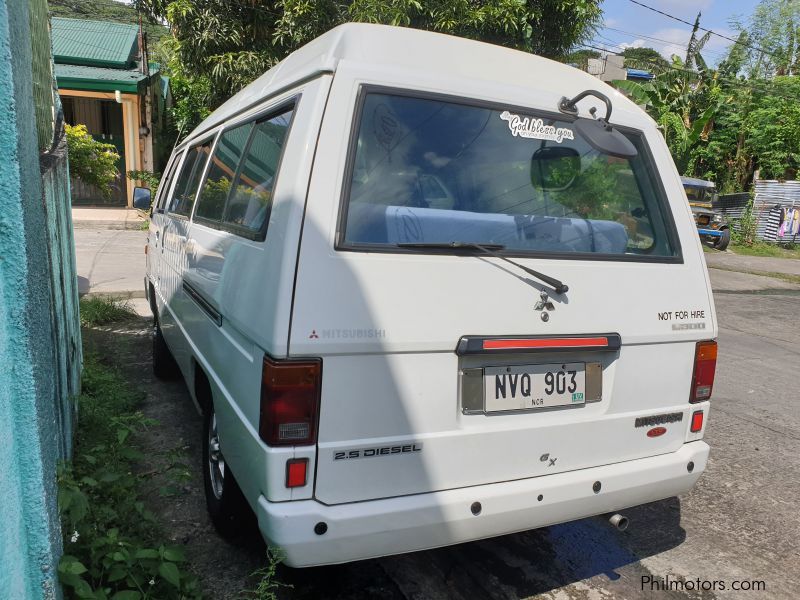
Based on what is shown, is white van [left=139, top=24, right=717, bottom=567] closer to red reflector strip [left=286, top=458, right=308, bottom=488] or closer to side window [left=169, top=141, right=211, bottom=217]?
red reflector strip [left=286, top=458, right=308, bottom=488]

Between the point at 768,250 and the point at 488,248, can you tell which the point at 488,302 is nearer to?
the point at 488,248

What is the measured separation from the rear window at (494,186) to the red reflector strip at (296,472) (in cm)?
70

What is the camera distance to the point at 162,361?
489cm

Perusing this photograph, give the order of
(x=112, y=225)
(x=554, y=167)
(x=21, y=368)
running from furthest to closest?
1. (x=112, y=225)
2. (x=554, y=167)
3. (x=21, y=368)

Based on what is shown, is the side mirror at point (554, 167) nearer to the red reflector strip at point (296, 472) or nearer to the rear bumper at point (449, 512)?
the rear bumper at point (449, 512)

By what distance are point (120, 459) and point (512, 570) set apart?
2078 mm

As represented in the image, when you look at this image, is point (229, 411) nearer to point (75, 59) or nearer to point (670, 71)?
point (75, 59)

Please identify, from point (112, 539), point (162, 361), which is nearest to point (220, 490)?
point (112, 539)

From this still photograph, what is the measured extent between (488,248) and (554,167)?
61 cm

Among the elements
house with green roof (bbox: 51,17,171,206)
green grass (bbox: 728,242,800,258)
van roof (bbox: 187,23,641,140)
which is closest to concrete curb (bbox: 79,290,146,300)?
van roof (bbox: 187,23,641,140)

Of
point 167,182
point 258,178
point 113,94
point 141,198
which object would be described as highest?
point 113,94

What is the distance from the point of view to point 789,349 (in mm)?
7465

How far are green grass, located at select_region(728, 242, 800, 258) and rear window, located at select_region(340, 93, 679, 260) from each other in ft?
67.7

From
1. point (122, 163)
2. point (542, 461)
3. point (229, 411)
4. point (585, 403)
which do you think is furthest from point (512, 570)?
point (122, 163)
